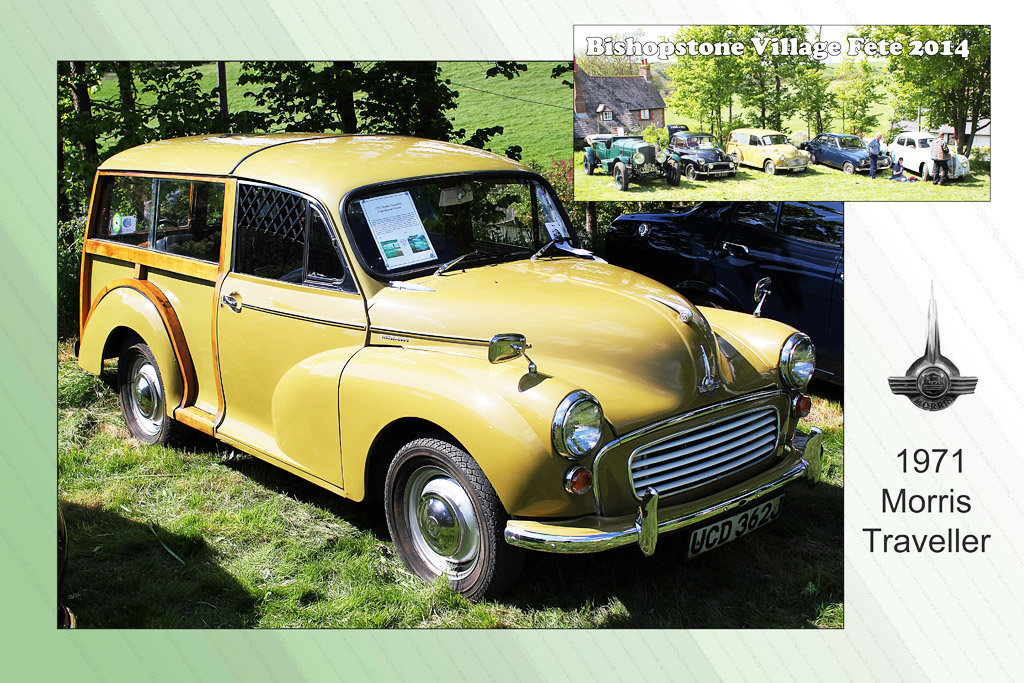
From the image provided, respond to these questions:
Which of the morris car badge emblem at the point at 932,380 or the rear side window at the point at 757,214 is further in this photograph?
the rear side window at the point at 757,214

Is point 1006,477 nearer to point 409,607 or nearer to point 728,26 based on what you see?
point 728,26

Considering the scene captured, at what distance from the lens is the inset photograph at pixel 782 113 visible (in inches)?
157

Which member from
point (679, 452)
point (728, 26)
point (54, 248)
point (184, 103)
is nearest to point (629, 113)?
point (728, 26)

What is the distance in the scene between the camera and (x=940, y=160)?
4121 millimetres

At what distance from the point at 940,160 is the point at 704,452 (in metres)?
1.88

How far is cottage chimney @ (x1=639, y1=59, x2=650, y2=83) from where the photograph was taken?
13.3 feet

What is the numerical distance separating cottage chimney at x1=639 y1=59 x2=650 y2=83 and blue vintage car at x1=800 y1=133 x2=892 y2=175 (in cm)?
97

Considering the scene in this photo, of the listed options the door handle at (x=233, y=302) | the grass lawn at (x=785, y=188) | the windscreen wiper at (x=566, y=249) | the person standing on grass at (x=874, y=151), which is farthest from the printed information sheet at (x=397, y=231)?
the person standing on grass at (x=874, y=151)

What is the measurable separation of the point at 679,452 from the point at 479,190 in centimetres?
171

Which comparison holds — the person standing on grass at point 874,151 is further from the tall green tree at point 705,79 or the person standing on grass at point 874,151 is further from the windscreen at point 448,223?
the windscreen at point 448,223

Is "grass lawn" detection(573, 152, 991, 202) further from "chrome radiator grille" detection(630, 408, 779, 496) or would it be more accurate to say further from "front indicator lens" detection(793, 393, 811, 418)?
"chrome radiator grille" detection(630, 408, 779, 496)

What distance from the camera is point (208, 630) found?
11.7 feet

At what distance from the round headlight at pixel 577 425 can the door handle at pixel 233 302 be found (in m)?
2.03

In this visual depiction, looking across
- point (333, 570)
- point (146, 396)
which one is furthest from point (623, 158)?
point (146, 396)
